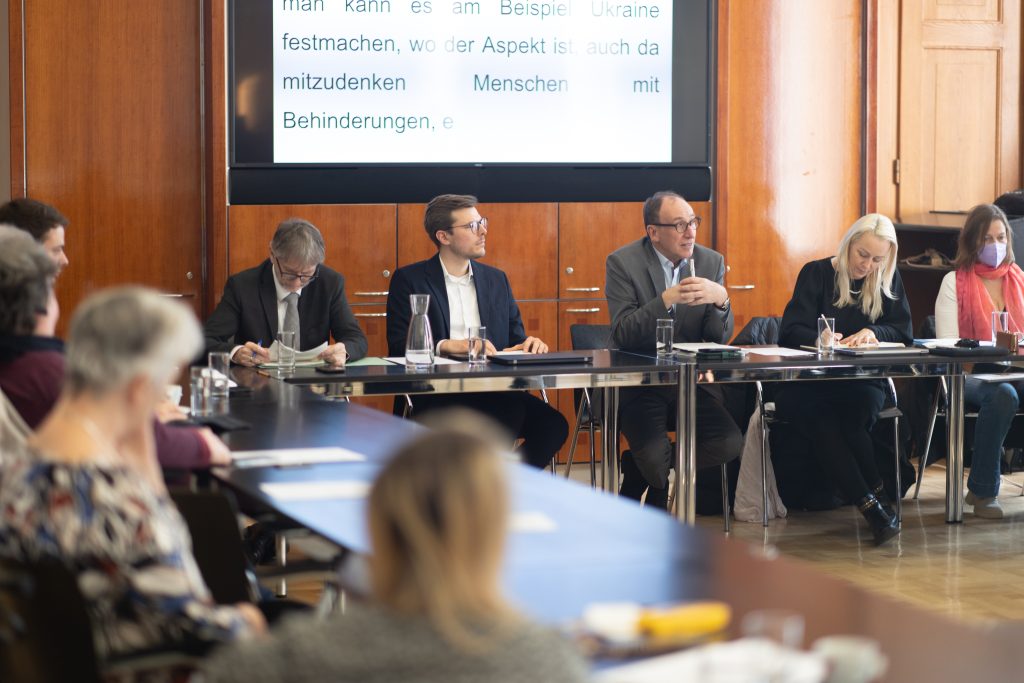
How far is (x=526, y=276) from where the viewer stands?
7.39 meters

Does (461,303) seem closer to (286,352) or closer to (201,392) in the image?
(286,352)

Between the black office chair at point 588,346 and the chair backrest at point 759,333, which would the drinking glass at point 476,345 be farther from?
the chair backrest at point 759,333

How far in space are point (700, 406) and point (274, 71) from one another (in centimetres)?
288

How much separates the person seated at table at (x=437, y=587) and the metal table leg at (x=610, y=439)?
4051 mm

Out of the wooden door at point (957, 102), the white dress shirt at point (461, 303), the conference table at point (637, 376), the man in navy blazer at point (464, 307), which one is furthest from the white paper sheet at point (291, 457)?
the wooden door at point (957, 102)

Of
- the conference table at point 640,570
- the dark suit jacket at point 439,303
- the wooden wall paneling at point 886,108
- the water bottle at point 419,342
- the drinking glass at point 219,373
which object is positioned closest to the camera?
the conference table at point 640,570

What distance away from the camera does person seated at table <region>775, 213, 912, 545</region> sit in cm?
581

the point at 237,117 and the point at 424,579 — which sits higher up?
the point at 237,117

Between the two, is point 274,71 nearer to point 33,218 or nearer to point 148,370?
point 33,218

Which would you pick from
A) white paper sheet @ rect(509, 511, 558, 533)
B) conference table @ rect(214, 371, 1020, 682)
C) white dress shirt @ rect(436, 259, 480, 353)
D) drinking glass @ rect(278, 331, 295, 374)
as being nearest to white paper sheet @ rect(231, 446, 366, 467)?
conference table @ rect(214, 371, 1020, 682)

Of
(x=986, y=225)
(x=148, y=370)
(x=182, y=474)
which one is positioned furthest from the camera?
(x=986, y=225)

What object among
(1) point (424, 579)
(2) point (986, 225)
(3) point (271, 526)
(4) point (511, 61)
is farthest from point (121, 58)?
(1) point (424, 579)

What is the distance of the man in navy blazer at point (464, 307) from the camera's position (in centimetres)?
574

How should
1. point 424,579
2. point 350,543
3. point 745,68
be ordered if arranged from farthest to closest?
point 745,68
point 350,543
point 424,579
